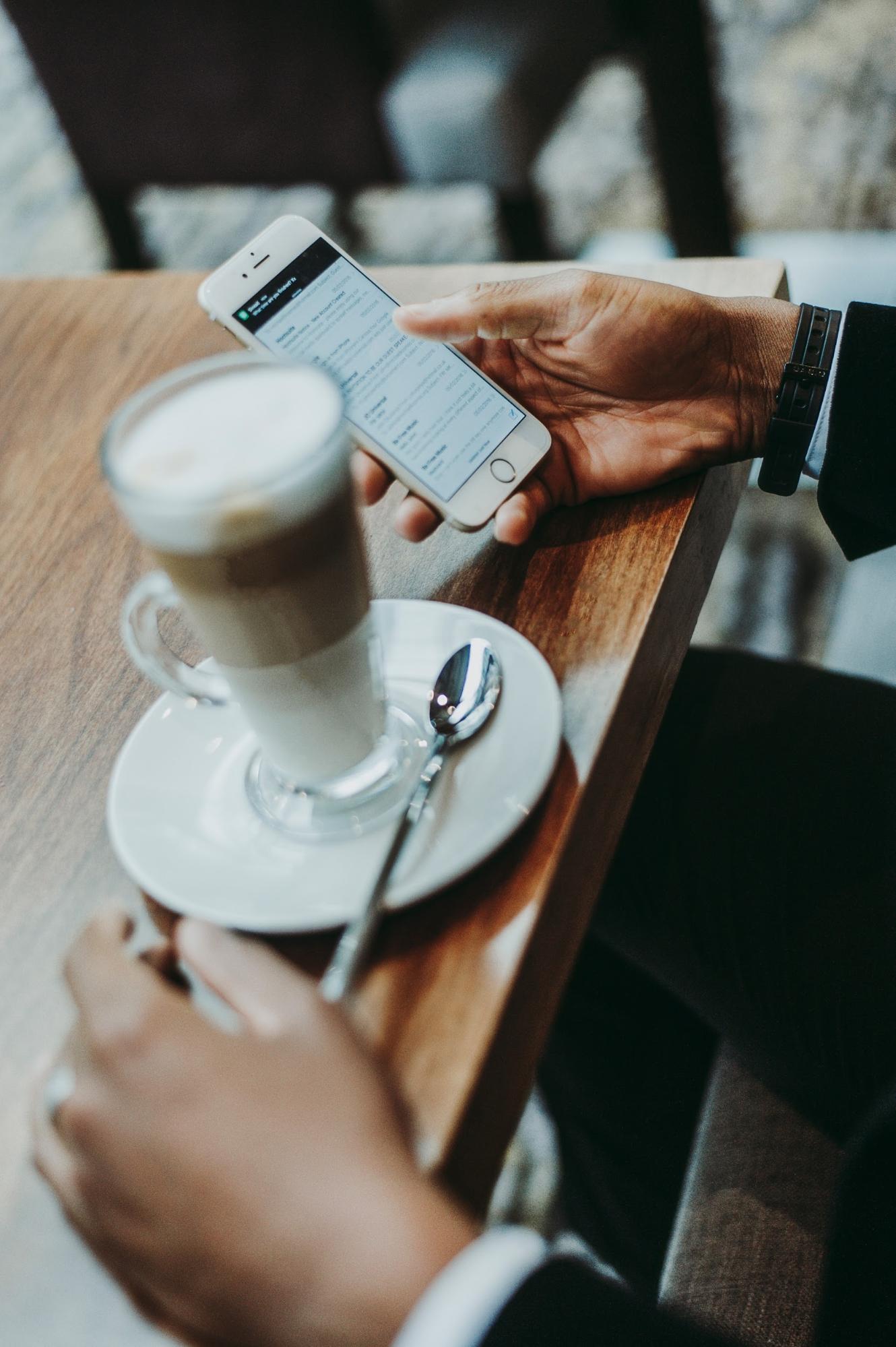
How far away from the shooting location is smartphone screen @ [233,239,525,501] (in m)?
0.62

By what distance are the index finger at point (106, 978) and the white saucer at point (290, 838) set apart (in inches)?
1.1

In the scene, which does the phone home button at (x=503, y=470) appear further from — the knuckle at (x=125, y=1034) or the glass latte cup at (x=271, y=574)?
the knuckle at (x=125, y=1034)

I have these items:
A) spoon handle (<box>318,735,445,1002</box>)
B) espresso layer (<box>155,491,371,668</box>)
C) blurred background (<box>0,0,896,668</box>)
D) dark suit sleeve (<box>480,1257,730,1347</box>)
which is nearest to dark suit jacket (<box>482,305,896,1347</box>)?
dark suit sleeve (<box>480,1257,730,1347</box>)

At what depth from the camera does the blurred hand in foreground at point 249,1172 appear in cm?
34

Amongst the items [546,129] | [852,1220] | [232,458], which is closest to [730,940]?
[852,1220]

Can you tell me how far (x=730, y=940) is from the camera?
64cm

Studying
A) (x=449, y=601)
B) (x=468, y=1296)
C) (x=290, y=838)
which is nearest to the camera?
(x=468, y=1296)

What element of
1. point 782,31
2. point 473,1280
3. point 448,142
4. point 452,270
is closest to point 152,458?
point 473,1280

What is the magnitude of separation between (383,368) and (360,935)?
1.18 feet

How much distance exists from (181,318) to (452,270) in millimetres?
210

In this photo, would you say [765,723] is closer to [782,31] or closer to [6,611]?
[6,611]

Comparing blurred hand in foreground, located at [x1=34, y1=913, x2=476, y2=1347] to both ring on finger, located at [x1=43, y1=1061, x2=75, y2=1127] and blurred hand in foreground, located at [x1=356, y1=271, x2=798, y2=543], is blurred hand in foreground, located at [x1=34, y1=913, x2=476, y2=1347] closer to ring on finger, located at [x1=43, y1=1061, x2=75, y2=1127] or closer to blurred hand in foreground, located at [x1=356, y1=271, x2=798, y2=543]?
ring on finger, located at [x1=43, y1=1061, x2=75, y2=1127]

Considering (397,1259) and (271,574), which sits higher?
(271,574)

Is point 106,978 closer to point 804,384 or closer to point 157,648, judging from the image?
point 157,648
